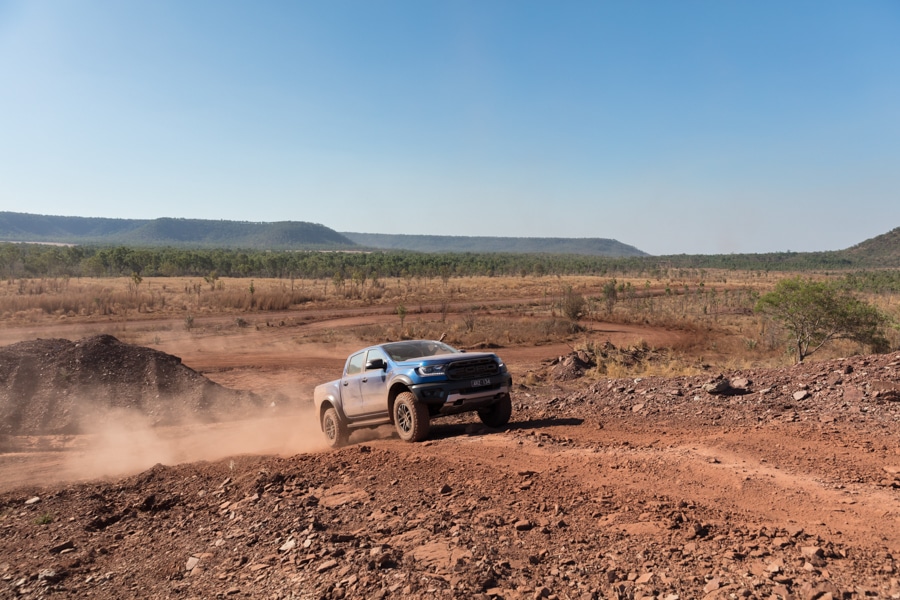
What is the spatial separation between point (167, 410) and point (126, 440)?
2216 millimetres

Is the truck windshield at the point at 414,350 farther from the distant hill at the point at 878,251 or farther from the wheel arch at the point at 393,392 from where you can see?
the distant hill at the point at 878,251

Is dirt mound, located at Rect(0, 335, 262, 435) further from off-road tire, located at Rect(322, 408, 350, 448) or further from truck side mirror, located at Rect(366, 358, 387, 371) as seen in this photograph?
truck side mirror, located at Rect(366, 358, 387, 371)

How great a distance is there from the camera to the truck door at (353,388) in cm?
1100

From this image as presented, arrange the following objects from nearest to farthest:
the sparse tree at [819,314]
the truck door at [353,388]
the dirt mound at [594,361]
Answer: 1. the truck door at [353,388]
2. the dirt mound at [594,361]
3. the sparse tree at [819,314]

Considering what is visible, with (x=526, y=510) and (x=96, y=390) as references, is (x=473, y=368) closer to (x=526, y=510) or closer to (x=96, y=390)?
(x=526, y=510)

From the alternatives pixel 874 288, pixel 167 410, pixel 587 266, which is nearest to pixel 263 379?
pixel 167 410

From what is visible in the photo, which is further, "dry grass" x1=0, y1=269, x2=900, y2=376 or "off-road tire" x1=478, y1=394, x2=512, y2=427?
"dry grass" x1=0, y1=269, x2=900, y2=376

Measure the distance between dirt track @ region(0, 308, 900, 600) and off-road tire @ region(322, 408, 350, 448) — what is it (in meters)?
0.82

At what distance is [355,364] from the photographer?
11414 mm

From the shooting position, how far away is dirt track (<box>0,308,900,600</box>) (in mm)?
4965

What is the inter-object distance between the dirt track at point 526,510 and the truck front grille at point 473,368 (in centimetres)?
106

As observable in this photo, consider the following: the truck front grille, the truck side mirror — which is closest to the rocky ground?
the truck front grille

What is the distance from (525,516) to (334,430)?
6040mm

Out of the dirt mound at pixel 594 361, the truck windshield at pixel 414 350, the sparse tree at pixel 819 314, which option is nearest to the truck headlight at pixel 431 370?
the truck windshield at pixel 414 350
